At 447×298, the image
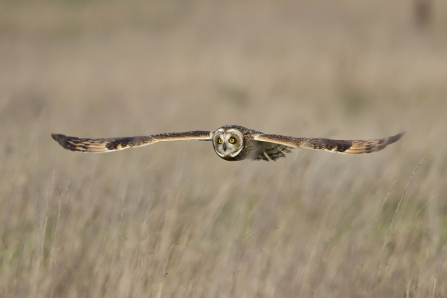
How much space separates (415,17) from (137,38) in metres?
8.17

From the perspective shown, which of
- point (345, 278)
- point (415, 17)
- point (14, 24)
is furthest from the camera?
point (14, 24)

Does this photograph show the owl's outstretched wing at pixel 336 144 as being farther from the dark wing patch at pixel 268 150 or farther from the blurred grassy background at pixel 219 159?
the dark wing patch at pixel 268 150

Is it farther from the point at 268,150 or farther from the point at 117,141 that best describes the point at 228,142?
the point at 117,141

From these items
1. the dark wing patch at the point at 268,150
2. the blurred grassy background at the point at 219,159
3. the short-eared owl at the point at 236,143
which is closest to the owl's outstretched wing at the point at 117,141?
the short-eared owl at the point at 236,143

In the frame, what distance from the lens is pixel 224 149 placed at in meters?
4.32

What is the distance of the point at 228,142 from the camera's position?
14.2 feet

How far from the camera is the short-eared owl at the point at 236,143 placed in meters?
3.75

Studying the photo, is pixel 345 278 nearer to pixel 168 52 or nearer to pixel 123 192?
pixel 123 192

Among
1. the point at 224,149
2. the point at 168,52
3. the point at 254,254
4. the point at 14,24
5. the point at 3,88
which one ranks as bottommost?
the point at 254,254

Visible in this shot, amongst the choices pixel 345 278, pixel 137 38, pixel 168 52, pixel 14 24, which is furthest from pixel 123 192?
pixel 14 24

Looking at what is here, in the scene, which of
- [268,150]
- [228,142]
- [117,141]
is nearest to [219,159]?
[268,150]

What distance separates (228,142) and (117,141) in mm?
716

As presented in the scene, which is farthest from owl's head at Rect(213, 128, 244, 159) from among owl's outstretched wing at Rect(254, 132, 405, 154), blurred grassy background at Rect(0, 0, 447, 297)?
owl's outstretched wing at Rect(254, 132, 405, 154)

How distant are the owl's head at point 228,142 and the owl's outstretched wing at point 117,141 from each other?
95 millimetres
